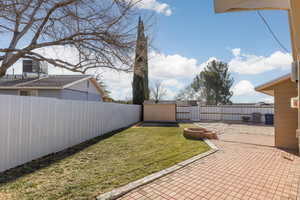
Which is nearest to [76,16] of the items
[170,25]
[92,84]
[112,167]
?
[170,25]

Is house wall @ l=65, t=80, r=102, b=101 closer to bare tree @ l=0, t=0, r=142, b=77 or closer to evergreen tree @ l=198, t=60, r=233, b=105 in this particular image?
bare tree @ l=0, t=0, r=142, b=77

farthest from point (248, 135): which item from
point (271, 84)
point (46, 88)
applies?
point (46, 88)

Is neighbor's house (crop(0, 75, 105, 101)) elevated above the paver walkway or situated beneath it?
elevated above

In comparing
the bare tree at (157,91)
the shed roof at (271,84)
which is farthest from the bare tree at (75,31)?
the bare tree at (157,91)

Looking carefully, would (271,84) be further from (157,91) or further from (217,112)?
(157,91)

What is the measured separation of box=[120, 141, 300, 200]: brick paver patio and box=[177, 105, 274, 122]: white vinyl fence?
1138cm

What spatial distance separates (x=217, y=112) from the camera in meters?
15.6

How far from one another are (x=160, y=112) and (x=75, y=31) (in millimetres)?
11027

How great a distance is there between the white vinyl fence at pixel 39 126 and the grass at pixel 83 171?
0.93ft

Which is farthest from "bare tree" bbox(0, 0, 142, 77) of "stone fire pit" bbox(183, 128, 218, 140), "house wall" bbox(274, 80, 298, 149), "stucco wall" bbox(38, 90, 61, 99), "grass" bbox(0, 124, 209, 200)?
"stucco wall" bbox(38, 90, 61, 99)

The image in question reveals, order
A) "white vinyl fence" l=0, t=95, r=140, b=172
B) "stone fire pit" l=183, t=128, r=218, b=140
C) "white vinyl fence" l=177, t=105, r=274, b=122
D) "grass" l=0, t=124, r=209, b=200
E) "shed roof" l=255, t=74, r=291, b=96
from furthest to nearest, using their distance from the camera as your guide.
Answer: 1. "white vinyl fence" l=177, t=105, r=274, b=122
2. "stone fire pit" l=183, t=128, r=218, b=140
3. "shed roof" l=255, t=74, r=291, b=96
4. "white vinyl fence" l=0, t=95, r=140, b=172
5. "grass" l=0, t=124, r=209, b=200

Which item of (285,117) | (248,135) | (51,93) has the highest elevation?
(51,93)

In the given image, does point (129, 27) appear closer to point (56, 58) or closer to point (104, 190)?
point (56, 58)

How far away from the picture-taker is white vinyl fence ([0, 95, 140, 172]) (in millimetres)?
3285
